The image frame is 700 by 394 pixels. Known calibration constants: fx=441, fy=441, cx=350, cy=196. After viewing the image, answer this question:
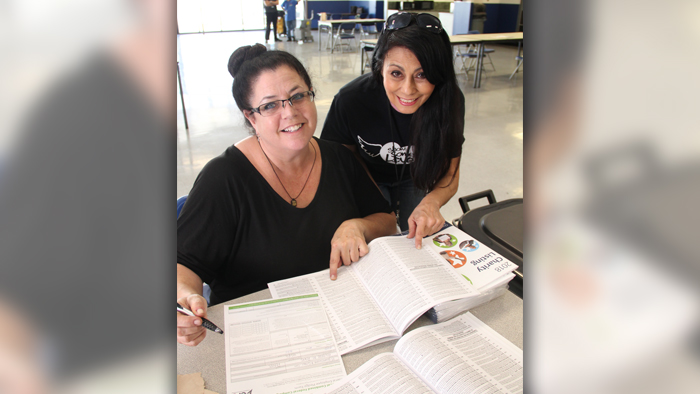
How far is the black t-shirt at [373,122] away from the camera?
5.92 feet

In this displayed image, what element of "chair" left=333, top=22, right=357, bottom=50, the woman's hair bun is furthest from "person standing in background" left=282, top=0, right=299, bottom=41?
the woman's hair bun

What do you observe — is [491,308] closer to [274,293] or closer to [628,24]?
[274,293]

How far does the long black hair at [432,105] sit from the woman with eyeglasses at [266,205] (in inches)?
14.5

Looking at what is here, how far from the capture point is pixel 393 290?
3.62ft

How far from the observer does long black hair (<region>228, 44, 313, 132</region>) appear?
1.43 metres

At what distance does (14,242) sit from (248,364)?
2.84 feet

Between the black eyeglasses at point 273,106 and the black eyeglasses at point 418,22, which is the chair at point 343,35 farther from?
the black eyeglasses at point 273,106

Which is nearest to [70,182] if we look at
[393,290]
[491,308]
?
[393,290]

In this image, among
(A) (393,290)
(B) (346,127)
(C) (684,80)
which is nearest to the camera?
(C) (684,80)

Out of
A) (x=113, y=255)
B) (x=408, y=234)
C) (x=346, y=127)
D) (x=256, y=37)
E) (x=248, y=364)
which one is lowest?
(x=248, y=364)

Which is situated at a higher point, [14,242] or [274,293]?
[14,242]

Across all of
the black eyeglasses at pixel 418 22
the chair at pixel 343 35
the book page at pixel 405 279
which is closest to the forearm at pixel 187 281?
the book page at pixel 405 279

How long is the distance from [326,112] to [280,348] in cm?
478

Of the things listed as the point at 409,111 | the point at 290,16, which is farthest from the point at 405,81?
the point at 290,16
